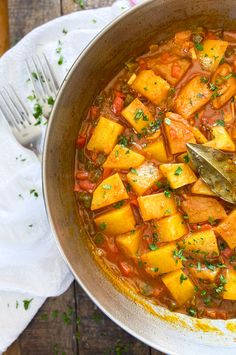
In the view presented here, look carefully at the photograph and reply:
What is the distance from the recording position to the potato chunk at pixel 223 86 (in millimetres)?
2928

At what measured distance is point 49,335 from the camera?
3420 mm

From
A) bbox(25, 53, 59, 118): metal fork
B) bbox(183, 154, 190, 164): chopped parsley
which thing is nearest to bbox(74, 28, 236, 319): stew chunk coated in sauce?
bbox(183, 154, 190, 164): chopped parsley

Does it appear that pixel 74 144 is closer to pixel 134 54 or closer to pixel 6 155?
pixel 6 155

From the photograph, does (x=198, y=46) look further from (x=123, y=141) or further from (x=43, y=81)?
(x=43, y=81)

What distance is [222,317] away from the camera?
3.09 metres

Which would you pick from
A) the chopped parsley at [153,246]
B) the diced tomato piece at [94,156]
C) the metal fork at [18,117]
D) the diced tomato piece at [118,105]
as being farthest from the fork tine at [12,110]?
the chopped parsley at [153,246]

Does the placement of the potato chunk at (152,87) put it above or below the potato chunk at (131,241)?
above

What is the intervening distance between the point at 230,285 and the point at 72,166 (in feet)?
3.70

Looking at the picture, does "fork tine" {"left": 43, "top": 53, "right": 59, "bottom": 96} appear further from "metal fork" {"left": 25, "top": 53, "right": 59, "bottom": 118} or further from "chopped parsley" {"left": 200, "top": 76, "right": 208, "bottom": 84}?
"chopped parsley" {"left": 200, "top": 76, "right": 208, "bottom": 84}

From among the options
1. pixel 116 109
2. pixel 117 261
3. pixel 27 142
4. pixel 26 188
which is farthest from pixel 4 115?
pixel 117 261

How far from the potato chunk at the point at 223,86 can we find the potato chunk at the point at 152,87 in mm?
273

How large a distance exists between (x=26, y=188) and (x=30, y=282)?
0.57 m

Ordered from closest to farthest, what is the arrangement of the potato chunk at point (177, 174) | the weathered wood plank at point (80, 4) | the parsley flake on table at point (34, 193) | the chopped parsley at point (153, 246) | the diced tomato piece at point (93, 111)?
the potato chunk at point (177, 174) → the chopped parsley at point (153, 246) → the diced tomato piece at point (93, 111) → the parsley flake on table at point (34, 193) → the weathered wood plank at point (80, 4)

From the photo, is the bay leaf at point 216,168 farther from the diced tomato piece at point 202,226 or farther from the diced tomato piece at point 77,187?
the diced tomato piece at point 77,187
